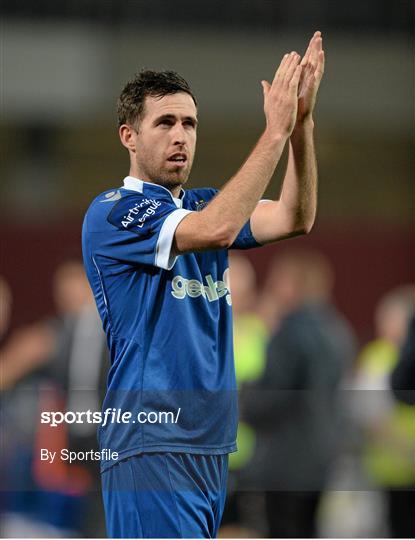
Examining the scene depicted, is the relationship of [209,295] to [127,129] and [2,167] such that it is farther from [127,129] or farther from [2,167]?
[2,167]

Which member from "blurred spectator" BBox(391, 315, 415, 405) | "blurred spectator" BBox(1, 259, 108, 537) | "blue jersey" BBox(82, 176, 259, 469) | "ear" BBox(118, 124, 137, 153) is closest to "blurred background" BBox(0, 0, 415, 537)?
"blurred spectator" BBox(1, 259, 108, 537)

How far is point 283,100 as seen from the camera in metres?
2.75

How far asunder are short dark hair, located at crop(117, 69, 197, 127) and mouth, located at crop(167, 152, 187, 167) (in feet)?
0.51

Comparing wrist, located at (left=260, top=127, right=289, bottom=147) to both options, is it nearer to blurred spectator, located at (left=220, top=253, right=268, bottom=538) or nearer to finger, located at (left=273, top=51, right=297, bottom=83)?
finger, located at (left=273, top=51, right=297, bottom=83)

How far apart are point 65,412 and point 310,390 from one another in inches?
69.3

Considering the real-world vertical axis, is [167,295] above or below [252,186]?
below

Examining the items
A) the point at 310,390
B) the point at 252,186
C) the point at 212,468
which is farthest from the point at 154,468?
the point at 310,390

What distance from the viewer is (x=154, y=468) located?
9.12ft

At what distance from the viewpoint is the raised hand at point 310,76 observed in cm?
285

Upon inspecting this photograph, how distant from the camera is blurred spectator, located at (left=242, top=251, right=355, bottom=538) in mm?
4957

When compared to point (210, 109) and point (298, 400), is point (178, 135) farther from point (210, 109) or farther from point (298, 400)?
point (210, 109)

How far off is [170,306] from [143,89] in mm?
596

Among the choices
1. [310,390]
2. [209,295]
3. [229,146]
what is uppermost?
[229,146]

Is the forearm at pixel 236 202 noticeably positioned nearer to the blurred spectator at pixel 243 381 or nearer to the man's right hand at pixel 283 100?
the man's right hand at pixel 283 100
